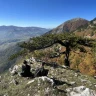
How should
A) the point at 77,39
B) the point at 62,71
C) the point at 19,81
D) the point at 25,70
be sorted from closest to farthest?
the point at 19,81, the point at 25,70, the point at 62,71, the point at 77,39

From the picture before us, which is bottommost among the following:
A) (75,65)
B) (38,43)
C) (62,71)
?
(75,65)

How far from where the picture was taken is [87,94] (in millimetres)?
18250

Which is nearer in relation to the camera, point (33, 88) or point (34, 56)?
point (33, 88)

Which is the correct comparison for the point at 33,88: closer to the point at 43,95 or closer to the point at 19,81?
the point at 43,95

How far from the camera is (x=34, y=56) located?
40812mm

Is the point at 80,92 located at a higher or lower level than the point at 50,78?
lower

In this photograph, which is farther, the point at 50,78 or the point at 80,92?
Result: the point at 50,78

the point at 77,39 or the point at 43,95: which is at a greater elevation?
the point at 77,39

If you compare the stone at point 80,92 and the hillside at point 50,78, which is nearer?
the stone at point 80,92

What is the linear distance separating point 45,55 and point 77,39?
845cm

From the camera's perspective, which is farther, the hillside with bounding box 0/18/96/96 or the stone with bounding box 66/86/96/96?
the hillside with bounding box 0/18/96/96

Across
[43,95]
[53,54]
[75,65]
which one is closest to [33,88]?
[43,95]

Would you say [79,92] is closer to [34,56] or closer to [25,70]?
[25,70]

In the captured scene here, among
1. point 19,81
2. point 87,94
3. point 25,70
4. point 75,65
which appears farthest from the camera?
point 75,65
